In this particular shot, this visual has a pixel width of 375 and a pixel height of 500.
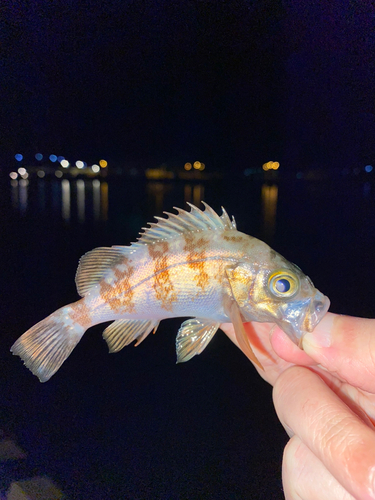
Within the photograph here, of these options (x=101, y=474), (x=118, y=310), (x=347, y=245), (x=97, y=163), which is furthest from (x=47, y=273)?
(x=97, y=163)

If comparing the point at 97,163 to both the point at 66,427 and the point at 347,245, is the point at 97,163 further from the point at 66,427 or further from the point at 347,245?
the point at 66,427

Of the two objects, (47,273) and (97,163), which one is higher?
(97,163)

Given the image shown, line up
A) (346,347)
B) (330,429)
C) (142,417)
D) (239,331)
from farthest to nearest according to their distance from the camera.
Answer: (142,417)
(239,331)
(346,347)
(330,429)

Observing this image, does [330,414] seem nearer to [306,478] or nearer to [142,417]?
[306,478]

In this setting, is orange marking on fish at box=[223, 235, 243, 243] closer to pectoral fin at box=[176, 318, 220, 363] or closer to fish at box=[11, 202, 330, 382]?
fish at box=[11, 202, 330, 382]

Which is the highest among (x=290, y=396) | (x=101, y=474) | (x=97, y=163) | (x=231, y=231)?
(x=97, y=163)

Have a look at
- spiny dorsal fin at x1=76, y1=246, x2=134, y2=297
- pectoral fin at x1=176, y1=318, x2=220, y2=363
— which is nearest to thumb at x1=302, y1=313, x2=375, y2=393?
pectoral fin at x1=176, y1=318, x2=220, y2=363

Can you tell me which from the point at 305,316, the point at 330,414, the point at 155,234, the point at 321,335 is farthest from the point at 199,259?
the point at 330,414
